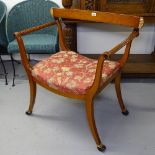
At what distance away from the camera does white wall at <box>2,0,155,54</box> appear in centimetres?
227

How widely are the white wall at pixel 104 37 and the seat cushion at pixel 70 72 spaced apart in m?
0.74

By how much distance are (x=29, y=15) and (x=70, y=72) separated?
1058 mm

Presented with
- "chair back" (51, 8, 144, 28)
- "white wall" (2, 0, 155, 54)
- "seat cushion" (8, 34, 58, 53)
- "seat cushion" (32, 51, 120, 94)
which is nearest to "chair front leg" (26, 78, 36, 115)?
"seat cushion" (32, 51, 120, 94)

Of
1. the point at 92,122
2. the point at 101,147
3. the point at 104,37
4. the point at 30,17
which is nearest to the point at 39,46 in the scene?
the point at 30,17

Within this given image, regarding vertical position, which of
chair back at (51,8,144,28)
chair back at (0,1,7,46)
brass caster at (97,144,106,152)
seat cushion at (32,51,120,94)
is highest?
chair back at (51,8,144,28)

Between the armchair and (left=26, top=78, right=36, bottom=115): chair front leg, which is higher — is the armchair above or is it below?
above

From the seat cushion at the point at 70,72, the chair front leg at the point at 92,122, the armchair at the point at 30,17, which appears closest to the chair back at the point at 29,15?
the armchair at the point at 30,17

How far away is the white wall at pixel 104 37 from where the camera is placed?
2.27 metres

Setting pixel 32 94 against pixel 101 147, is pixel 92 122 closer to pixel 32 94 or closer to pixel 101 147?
pixel 101 147

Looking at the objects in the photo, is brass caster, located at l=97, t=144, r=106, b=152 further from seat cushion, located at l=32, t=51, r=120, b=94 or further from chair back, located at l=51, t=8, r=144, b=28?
chair back, located at l=51, t=8, r=144, b=28

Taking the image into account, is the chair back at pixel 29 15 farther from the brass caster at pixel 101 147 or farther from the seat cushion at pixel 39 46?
the brass caster at pixel 101 147

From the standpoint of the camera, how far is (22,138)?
1.54m

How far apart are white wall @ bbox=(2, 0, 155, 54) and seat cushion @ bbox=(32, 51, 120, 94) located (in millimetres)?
742

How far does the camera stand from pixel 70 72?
143 cm
